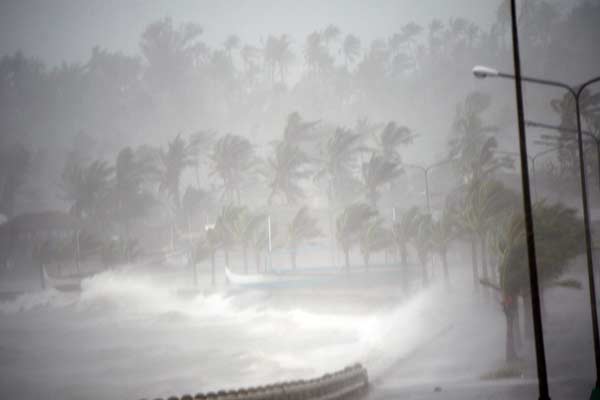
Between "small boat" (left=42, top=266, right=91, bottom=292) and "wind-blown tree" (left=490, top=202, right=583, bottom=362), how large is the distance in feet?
232

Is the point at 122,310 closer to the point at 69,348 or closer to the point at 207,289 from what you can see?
the point at 207,289

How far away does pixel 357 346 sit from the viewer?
1943 inches

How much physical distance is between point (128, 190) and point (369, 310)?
67.8m

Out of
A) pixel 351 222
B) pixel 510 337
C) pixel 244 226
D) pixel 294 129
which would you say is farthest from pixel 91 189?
pixel 510 337

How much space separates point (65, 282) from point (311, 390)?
70734mm

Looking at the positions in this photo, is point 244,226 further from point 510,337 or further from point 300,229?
point 510,337

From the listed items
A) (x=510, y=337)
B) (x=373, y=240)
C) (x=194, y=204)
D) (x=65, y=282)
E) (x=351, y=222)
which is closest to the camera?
(x=510, y=337)

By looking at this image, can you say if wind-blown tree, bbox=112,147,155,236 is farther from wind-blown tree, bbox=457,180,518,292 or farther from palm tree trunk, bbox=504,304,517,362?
palm tree trunk, bbox=504,304,517,362

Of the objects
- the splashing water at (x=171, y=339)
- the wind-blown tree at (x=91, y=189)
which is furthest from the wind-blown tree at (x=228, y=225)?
the wind-blown tree at (x=91, y=189)

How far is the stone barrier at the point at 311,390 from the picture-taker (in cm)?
2072

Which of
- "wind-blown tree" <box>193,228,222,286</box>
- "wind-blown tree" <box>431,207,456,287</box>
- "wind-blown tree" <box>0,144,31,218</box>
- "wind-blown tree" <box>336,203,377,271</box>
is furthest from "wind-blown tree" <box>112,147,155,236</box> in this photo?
"wind-blown tree" <box>431,207,456,287</box>

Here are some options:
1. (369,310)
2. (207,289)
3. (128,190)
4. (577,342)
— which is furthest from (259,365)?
(128,190)

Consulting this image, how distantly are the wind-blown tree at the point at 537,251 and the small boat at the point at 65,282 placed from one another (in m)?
70.6

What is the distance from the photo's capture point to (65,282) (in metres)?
83.8
